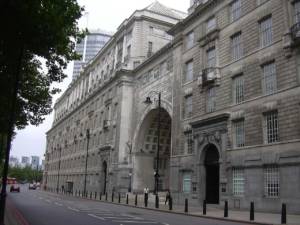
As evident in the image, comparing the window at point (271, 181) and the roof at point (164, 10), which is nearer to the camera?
the window at point (271, 181)

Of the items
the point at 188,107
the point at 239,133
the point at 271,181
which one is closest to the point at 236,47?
the point at 239,133

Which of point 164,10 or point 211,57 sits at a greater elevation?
point 164,10

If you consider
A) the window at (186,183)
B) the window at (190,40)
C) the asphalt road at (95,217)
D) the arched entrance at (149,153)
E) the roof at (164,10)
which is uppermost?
the roof at (164,10)

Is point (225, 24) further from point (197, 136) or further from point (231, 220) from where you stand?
point (231, 220)

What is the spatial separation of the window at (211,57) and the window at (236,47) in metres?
2.76

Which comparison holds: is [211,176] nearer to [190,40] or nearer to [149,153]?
[190,40]


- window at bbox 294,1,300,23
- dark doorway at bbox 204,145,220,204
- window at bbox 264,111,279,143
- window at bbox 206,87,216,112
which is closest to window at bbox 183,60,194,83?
window at bbox 206,87,216,112

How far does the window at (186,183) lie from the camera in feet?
129

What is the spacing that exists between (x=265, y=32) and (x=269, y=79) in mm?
3937

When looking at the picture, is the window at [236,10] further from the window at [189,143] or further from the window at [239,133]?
the window at [189,143]

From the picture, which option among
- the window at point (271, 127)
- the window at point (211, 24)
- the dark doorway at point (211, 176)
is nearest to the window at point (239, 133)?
the window at point (271, 127)

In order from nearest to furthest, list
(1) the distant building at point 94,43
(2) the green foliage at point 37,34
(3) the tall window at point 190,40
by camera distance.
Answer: (2) the green foliage at point 37,34 < (3) the tall window at point 190,40 < (1) the distant building at point 94,43

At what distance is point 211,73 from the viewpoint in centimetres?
3662

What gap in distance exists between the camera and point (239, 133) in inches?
1300
